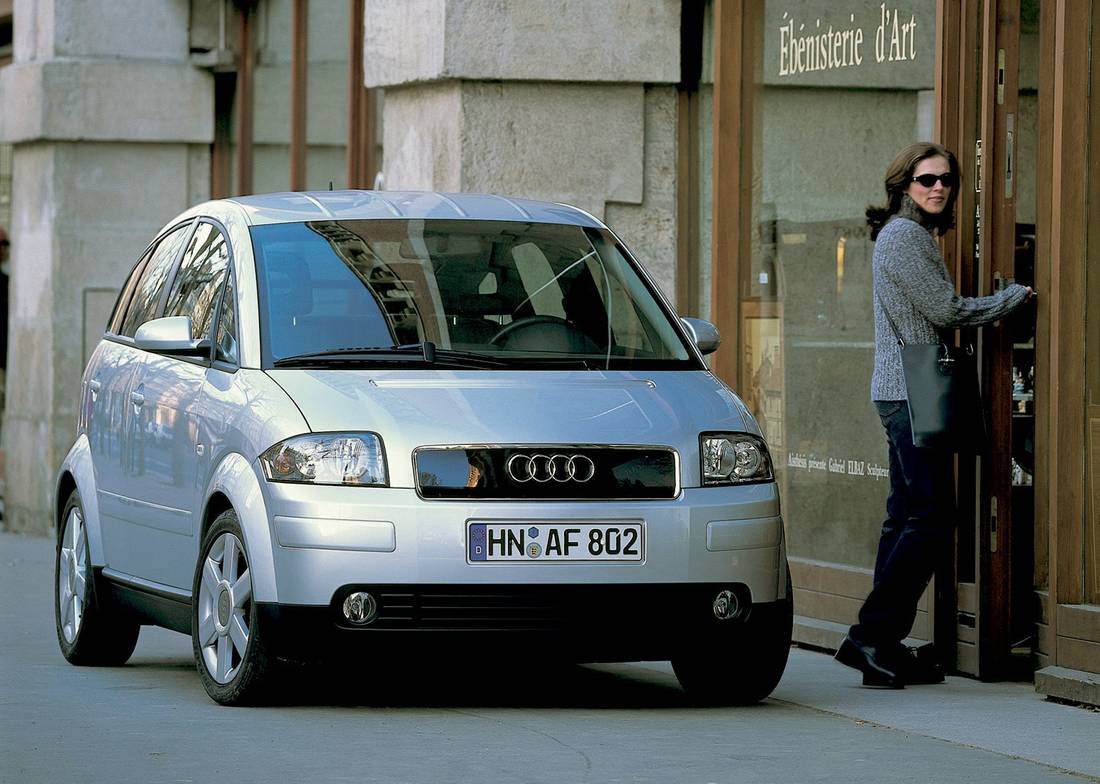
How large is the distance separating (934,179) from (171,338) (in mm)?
2715

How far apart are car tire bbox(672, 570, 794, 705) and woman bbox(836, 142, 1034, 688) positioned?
0.79 metres

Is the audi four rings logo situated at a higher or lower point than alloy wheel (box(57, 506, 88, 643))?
higher

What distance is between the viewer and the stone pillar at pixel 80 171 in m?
18.0

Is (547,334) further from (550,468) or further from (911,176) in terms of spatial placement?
(911,176)

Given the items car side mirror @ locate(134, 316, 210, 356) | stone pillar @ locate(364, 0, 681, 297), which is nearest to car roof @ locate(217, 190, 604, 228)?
car side mirror @ locate(134, 316, 210, 356)

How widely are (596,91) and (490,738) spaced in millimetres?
6202

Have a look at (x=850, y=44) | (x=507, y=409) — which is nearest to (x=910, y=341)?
(x=507, y=409)

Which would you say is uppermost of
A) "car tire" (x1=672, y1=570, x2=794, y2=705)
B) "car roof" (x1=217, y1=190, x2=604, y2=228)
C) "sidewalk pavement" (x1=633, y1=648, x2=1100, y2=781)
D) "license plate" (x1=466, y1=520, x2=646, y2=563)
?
"car roof" (x1=217, y1=190, x2=604, y2=228)

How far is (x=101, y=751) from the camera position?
21.9ft

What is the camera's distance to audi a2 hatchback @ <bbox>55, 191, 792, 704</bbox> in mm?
7168

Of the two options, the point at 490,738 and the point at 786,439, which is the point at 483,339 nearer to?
the point at 490,738

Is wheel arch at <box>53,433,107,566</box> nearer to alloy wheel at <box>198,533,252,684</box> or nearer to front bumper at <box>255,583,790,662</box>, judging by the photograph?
alloy wheel at <box>198,533,252,684</box>

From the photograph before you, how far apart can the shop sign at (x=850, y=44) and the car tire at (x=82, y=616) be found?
371 centimetres

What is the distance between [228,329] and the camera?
8.01 metres
